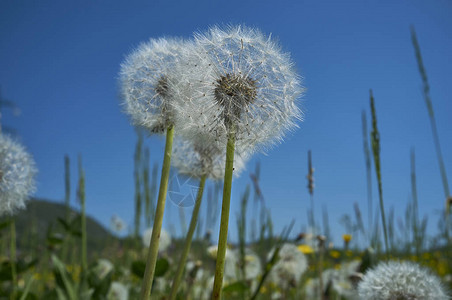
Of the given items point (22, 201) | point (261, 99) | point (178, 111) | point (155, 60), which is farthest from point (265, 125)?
point (22, 201)

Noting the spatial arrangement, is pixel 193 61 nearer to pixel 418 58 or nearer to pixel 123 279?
pixel 418 58

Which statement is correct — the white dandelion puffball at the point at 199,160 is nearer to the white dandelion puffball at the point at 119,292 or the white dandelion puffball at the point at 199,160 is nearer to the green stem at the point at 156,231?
the green stem at the point at 156,231

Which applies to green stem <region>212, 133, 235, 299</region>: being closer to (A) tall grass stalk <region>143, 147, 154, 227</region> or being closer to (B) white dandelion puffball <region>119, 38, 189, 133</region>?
(B) white dandelion puffball <region>119, 38, 189, 133</region>

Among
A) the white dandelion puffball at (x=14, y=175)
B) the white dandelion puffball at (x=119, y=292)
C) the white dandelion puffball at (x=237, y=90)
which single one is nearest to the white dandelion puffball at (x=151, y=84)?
the white dandelion puffball at (x=237, y=90)

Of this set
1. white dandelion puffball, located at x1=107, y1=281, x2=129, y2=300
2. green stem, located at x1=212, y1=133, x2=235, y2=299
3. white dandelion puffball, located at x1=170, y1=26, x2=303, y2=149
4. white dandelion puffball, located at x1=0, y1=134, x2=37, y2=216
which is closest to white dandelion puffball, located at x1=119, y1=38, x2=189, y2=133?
white dandelion puffball, located at x1=170, y1=26, x2=303, y2=149

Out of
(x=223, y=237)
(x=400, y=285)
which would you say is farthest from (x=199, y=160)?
(x=400, y=285)

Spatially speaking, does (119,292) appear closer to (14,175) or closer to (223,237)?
(14,175)
